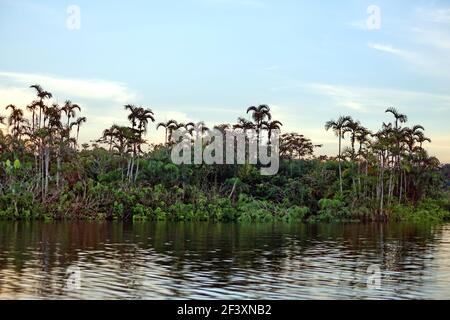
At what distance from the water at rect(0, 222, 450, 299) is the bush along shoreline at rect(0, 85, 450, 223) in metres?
15.0

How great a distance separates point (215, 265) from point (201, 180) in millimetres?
42665

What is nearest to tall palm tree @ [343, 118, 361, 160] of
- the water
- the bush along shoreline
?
the bush along shoreline

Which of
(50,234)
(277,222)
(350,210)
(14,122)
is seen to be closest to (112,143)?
(14,122)

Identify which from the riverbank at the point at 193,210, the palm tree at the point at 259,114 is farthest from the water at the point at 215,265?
the palm tree at the point at 259,114

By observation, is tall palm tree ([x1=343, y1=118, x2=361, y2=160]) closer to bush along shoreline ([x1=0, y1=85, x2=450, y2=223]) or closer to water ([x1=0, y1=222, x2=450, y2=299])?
bush along shoreline ([x1=0, y1=85, x2=450, y2=223])

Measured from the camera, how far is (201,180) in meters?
68.3

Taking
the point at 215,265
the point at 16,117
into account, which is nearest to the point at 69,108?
the point at 16,117

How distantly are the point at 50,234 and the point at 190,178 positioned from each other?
96.3ft

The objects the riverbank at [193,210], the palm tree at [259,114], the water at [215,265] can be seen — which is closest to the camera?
the water at [215,265]

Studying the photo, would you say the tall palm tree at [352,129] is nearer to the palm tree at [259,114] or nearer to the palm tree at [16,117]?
the palm tree at [259,114]

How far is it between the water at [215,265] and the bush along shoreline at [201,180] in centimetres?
1497

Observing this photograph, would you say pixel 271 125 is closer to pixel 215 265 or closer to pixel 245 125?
pixel 245 125

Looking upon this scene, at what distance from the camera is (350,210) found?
206 feet

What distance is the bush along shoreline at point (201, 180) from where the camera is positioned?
188 feet
